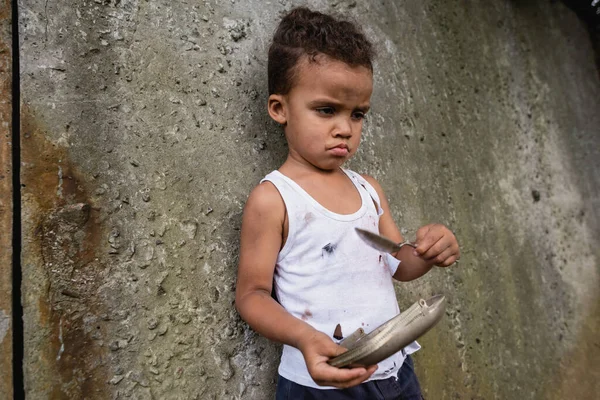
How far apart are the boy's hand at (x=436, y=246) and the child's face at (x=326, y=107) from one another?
0.28m

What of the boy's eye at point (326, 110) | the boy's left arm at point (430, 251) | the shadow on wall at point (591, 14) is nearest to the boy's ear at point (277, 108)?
the boy's eye at point (326, 110)

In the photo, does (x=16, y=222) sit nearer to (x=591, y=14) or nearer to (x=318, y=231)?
(x=318, y=231)

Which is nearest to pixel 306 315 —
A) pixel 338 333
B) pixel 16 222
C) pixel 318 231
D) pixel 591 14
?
pixel 338 333

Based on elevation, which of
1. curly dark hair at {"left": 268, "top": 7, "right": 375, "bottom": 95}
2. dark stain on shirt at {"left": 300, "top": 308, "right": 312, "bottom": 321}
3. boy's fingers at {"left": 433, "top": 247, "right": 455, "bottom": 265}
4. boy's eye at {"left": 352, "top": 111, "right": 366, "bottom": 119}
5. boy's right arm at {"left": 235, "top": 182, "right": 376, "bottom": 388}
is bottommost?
dark stain on shirt at {"left": 300, "top": 308, "right": 312, "bottom": 321}

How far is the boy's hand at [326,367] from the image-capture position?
3.12 ft

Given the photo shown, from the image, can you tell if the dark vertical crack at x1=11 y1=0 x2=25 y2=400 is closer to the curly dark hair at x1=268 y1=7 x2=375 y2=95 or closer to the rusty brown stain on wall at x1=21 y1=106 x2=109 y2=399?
the rusty brown stain on wall at x1=21 y1=106 x2=109 y2=399

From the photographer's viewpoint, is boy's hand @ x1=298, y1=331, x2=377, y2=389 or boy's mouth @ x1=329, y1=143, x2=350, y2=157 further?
boy's mouth @ x1=329, y1=143, x2=350, y2=157

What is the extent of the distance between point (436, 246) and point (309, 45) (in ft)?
1.93

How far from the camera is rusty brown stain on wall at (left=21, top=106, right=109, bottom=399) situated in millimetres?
1099

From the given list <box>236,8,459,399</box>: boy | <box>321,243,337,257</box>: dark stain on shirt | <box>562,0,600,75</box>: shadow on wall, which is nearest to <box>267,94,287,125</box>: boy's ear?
<box>236,8,459,399</box>: boy

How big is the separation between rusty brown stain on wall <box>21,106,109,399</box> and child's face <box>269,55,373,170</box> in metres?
0.53

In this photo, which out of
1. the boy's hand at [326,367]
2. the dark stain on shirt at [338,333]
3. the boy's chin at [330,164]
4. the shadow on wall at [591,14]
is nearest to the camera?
the boy's hand at [326,367]

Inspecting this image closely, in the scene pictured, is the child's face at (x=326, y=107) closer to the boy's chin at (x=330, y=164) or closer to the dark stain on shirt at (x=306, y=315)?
the boy's chin at (x=330, y=164)

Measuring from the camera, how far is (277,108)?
1404 mm
